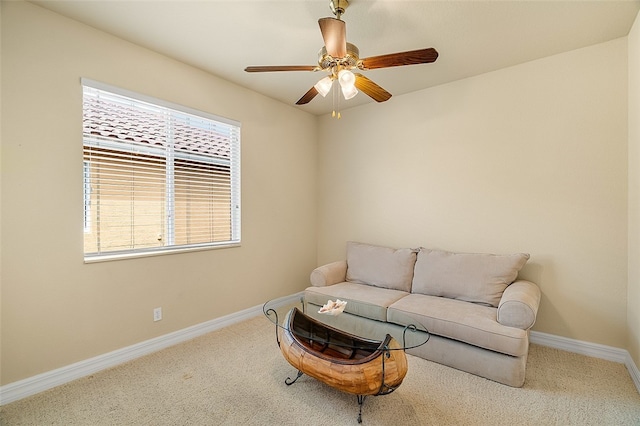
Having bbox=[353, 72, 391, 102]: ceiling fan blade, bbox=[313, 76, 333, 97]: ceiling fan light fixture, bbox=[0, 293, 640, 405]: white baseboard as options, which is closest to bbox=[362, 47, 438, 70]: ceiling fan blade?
bbox=[353, 72, 391, 102]: ceiling fan blade

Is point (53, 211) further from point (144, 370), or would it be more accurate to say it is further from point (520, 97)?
point (520, 97)

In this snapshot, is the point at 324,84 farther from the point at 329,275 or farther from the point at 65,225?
the point at 65,225

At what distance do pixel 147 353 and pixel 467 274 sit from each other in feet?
9.73

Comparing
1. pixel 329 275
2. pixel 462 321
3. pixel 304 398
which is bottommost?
pixel 304 398

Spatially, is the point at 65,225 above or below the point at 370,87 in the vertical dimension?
below

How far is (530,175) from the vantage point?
2760mm

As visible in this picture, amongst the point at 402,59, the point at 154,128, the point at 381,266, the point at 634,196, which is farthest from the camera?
the point at 381,266

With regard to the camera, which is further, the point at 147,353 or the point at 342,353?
the point at 147,353

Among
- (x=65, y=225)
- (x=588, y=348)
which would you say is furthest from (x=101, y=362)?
(x=588, y=348)

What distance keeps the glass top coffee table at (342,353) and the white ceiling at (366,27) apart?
2.16 meters

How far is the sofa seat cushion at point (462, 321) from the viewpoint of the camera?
2.03m

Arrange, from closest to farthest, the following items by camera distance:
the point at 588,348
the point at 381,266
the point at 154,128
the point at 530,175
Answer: the point at 588,348 < the point at 154,128 < the point at 530,175 < the point at 381,266

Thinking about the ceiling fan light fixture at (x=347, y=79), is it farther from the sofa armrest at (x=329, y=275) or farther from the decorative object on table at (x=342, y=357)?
the sofa armrest at (x=329, y=275)

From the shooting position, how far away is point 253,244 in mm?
3467
